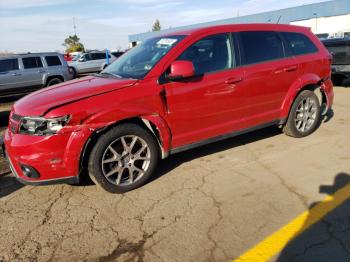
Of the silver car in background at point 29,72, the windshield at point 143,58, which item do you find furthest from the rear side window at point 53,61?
the windshield at point 143,58

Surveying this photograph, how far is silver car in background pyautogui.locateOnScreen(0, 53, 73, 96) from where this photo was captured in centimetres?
1340

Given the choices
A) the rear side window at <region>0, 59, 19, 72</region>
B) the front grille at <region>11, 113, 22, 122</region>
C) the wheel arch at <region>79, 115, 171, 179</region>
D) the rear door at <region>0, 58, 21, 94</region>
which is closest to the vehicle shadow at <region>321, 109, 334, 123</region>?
the wheel arch at <region>79, 115, 171, 179</region>

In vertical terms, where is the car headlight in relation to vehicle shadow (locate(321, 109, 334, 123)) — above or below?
above

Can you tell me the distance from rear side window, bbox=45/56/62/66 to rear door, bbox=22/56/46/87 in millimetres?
277

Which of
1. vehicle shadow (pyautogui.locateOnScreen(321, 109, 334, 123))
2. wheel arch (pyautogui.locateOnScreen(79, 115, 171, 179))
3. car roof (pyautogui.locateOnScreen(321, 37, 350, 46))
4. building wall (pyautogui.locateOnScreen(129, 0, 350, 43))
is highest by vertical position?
building wall (pyautogui.locateOnScreen(129, 0, 350, 43))

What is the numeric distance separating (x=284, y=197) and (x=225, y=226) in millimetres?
859

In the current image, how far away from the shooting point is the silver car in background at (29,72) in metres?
13.4

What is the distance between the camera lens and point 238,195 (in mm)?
3666

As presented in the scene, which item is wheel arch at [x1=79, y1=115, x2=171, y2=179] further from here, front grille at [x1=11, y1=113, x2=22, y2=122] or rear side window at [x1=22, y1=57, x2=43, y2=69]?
rear side window at [x1=22, y1=57, x2=43, y2=69]

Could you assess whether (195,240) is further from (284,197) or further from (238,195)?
(284,197)

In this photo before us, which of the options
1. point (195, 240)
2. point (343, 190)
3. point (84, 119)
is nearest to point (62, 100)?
point (84, 119)

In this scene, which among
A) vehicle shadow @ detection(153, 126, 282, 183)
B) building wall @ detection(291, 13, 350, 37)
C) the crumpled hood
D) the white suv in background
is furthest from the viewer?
building wall @ detection(291, 13, 350, 37)

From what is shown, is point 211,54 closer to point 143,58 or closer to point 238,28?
point 238,28

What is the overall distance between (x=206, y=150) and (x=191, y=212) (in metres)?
1.84
